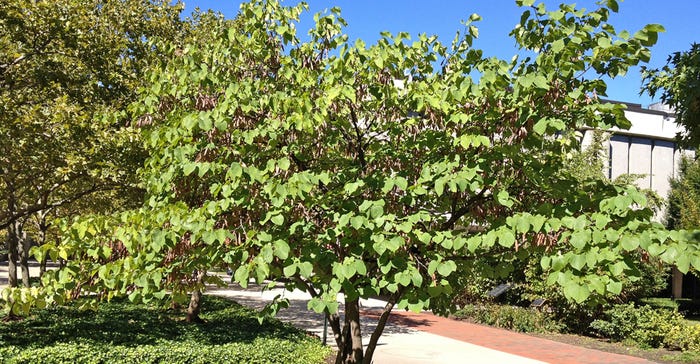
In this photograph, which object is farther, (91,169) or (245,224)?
(91,169)

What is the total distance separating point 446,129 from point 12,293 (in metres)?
3.46

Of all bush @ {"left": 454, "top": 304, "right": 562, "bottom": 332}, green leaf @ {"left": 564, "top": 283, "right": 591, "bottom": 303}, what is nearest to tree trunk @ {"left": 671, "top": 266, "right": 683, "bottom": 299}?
bush @ {"left": 454, "top": 304, "right": 562, "bottom": 332}

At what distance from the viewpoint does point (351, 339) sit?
18.9ft

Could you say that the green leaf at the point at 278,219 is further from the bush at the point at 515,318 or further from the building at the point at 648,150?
the building at the point at 648,150

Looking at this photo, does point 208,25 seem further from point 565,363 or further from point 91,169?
point 565,363

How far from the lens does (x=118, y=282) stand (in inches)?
157

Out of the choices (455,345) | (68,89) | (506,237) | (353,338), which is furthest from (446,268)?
(455,345)

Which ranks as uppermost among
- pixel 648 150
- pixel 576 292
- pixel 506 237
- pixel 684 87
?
pixel 648 150

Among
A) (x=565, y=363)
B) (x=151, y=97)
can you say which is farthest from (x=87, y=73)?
(x=565, y=363)

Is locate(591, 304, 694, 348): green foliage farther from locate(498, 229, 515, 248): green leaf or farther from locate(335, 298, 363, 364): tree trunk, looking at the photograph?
locate(498, 229, 515, 248): green leaf

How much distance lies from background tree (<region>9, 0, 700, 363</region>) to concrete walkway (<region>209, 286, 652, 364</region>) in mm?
6645

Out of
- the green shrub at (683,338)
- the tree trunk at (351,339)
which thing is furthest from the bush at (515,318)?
the tree trunk at (351,339)

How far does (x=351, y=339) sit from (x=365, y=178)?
2.23 m

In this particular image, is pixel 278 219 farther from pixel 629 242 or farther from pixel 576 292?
pixel 629 242
